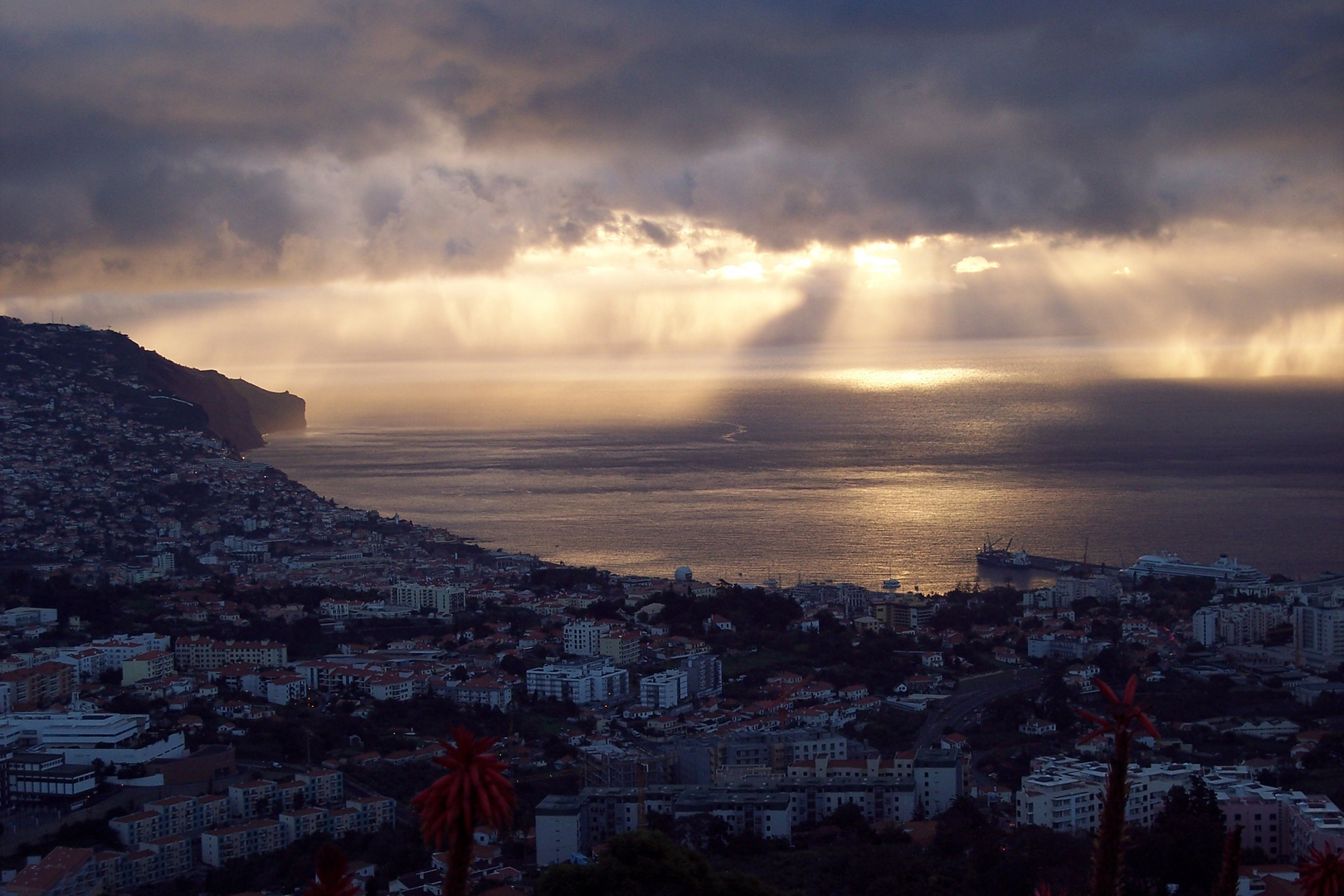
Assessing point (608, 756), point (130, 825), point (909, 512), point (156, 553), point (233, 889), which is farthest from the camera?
point (909, 512)

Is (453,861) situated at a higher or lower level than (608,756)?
higher

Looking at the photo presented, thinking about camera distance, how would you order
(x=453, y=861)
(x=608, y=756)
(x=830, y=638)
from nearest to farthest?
(x=453, y=861), (x=608, y=756), (x=830, y=638)

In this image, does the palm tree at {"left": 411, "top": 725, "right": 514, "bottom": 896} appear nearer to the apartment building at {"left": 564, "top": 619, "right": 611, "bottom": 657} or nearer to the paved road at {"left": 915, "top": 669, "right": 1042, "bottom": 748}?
the paved road at {"left": 915, "top": 669, "right": 1042, "bottom": 748}

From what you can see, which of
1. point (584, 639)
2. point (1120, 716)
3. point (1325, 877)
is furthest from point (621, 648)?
point (1120, 716)

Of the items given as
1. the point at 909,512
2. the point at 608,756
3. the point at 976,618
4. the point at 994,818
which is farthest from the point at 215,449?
the point at 994,818

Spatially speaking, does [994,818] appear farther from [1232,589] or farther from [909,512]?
[909,512]

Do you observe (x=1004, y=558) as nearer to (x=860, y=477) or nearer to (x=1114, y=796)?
(x=860, y=477)

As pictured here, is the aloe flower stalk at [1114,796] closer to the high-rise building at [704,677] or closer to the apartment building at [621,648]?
the high-rise building at [704,677]
